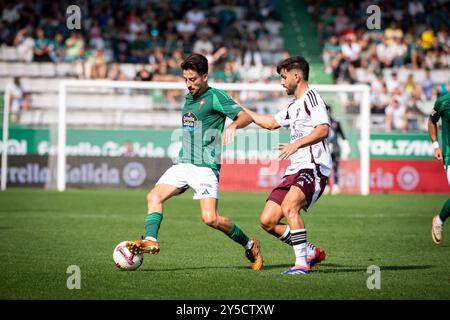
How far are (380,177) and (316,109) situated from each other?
17321 millimetres

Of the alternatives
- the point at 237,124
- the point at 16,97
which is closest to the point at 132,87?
the point at 16,97

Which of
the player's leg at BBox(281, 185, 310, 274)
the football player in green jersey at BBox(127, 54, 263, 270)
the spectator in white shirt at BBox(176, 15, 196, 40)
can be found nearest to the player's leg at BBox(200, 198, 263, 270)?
the football player in green jersey at BBox(127, 54, 263, 270)

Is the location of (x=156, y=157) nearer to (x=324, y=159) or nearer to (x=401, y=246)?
(x=401, y=246)

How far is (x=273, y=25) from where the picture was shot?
110ft

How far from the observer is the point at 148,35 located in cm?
3148

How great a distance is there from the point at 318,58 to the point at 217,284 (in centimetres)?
2410

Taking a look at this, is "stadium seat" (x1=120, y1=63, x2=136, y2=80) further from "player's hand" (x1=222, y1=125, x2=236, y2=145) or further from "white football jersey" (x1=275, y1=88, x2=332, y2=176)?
"player's hand" (x1=222, y1=125, x2=236, y2=145)

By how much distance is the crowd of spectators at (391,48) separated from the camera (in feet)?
96.0

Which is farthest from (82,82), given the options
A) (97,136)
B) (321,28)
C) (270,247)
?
(270,247)

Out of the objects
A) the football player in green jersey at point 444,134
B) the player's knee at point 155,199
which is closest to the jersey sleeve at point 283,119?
the player's knee at point 155,199

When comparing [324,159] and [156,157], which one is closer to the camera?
[324,159]

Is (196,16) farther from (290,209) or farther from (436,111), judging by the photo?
(290,209)

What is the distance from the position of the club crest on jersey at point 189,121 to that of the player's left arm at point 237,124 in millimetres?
465

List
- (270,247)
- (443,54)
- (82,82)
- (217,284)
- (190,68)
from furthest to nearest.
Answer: (443,54) < (82,82) < (270,247) < (190,68) < (217,284)
